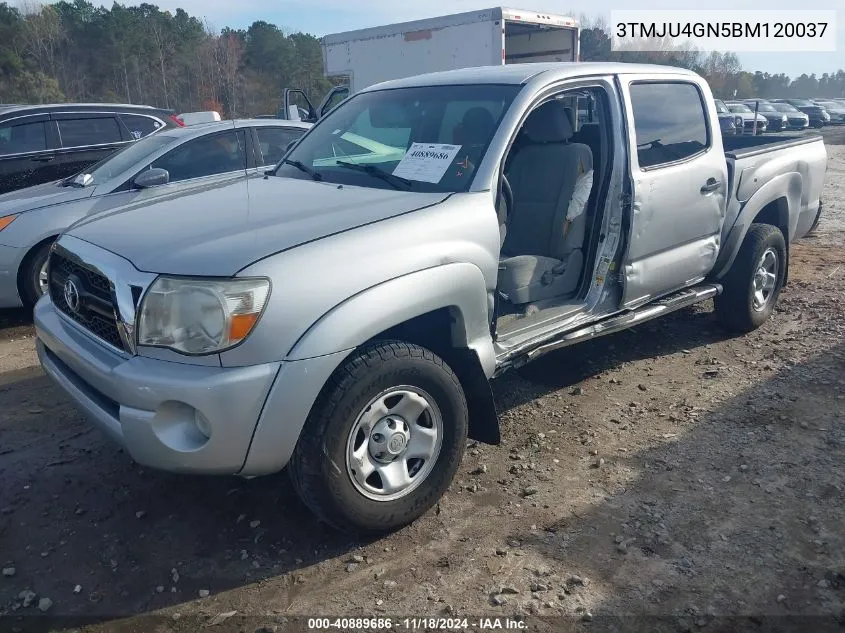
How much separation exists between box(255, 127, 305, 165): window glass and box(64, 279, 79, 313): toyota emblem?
4.00m

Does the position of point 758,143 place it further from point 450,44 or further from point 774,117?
point 774,117

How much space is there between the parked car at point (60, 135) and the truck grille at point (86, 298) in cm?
528

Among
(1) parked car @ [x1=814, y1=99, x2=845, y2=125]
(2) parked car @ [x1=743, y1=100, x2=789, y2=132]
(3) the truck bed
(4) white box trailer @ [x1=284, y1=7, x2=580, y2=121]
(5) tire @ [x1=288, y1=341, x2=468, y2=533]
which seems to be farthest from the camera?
(1) parked car @ [x1=814, y1=99, x2=845, y2=125]

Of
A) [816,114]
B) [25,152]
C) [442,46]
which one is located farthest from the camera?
[816,114]

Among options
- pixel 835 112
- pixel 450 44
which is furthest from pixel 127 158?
pixel 835 112

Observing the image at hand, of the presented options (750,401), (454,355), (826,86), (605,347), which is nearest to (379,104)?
(454,355)

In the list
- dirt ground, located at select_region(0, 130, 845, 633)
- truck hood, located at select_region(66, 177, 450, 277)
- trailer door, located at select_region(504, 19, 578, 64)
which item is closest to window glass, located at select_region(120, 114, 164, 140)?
dirt ground, located at select_region(0, 130, 845, 633)

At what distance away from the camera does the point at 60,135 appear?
313 inches

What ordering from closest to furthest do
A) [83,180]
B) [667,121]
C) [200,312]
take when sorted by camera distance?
1. [200,312]
2. [667,121]
3. [83,180]

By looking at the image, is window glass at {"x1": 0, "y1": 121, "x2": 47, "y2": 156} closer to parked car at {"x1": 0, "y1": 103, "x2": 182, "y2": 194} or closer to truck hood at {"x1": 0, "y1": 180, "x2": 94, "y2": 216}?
parked car at {"x1": 0, "y1": 103, "x2": 182, "y2": 194}

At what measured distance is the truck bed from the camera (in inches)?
197

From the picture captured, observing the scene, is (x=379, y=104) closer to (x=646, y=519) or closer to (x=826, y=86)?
(x=646, y=519)

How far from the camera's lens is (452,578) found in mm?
2752

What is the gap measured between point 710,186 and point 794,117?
28.7 meters
